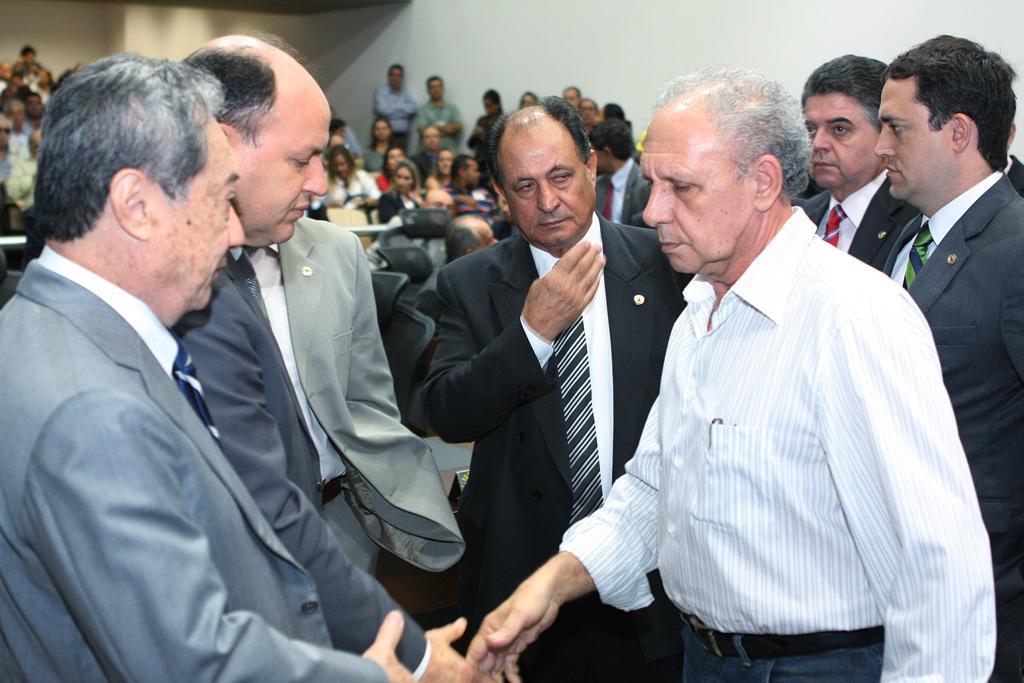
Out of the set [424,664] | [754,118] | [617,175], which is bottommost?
[617,175]

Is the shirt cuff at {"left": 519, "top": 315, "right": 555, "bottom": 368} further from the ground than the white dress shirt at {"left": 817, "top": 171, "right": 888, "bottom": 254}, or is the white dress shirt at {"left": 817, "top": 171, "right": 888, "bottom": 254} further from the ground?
the white dress shirt at {"left": 817, "top": 171, "right": 888, "bottom": 254}

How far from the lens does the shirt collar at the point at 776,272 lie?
5.02ft

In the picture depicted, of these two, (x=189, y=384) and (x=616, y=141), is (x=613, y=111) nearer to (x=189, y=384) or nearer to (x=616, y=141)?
(x=616, y=141)

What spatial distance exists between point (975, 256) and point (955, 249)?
51 mm

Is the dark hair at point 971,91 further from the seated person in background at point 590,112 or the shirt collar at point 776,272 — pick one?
the seated person in background at point 590,112

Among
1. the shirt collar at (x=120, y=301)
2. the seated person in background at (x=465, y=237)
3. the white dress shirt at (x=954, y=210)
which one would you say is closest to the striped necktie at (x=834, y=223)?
the white dress shirt at (x=954, y=210)

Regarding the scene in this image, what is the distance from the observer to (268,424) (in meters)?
1.54

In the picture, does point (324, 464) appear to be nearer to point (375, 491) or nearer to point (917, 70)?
point (375, 491)

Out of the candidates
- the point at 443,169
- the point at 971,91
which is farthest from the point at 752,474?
the point at 443,169

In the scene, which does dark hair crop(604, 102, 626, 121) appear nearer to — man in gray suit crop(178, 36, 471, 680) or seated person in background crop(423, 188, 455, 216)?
seated person in background crop(423, 188, 455, 216)

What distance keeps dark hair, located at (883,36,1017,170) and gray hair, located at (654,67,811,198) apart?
3.36ft

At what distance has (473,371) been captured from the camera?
2.19 meters

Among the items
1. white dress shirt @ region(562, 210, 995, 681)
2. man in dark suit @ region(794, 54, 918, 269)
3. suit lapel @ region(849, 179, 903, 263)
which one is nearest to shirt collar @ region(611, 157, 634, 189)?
man in dark suit @ region(794, 54, 918, 269)

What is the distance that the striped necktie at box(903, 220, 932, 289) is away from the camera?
8.61 ft
